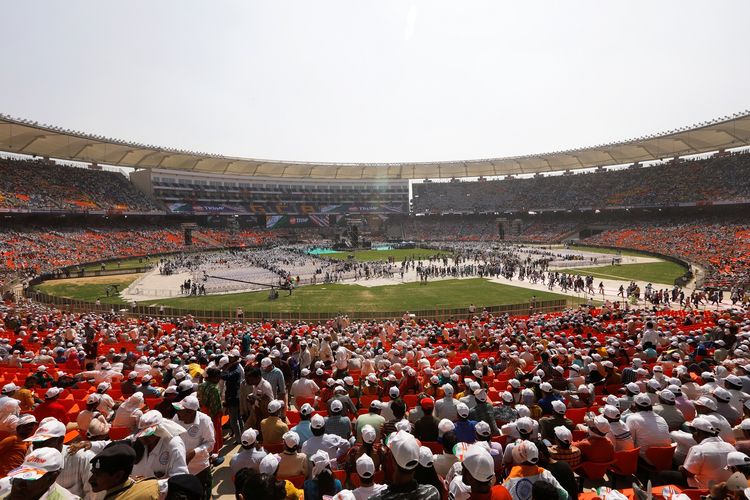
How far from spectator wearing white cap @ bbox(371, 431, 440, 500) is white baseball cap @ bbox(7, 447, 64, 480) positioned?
8.34ft

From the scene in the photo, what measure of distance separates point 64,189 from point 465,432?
79500 mm

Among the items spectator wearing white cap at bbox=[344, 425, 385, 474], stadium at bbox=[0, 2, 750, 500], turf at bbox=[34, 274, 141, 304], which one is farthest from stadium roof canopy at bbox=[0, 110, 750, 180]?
spectator wearing white cap at bbox=[344, 425, 385, 474]

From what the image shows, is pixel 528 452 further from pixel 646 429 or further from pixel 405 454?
pixel 646 429

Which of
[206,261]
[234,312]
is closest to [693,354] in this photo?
[234,312]

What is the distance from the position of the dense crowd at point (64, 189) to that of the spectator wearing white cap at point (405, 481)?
68.8 meters

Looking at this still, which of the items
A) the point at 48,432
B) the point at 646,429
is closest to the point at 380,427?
the point at 646,429

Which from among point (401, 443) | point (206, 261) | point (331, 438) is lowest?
point (206, 261)

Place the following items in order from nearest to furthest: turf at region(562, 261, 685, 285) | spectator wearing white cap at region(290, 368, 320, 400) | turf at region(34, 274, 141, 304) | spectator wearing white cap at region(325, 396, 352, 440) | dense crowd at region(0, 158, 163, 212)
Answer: spectator wearing white cap at region(325, 396, 352, 440) → spectator wearing white cap at region(290, 368, 320, 400) → turf at region(34, 274, 141, 304) → turf at region(562, 261, 685, 285) → dense crowd at region(0, 158, 163, 212)

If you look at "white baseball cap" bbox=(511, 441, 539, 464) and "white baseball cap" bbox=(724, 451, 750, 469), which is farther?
"white baseball cap" bbox=(724, 451, 750, 469)

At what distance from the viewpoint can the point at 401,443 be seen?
350cm

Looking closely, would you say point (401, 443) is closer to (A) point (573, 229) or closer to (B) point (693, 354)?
(B) point (693, 354)

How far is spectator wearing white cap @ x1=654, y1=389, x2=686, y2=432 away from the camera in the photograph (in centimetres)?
606

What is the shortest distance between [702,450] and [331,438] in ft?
13.7

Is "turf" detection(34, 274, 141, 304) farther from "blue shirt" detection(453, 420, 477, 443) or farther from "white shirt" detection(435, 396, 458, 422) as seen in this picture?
"blue shirt" detection(453, 420, 477, 443)
